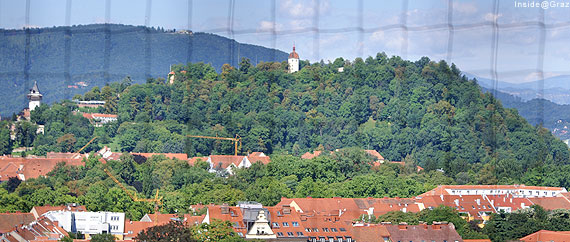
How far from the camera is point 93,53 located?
1665 inches

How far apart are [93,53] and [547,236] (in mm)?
19770

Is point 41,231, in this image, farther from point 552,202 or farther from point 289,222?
point 552,202

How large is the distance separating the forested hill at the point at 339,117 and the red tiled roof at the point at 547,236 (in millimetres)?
20669

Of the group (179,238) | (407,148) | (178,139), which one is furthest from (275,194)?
(407,148)

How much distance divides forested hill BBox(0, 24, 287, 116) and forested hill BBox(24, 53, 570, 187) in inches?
65.3

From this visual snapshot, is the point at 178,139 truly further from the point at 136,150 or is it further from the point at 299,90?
the point at 299,90

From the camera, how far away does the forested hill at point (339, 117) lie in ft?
181

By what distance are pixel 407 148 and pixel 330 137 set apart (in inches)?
163

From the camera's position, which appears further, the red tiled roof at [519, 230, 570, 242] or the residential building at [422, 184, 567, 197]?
→ the residential building at [422, 184, 567, 197]

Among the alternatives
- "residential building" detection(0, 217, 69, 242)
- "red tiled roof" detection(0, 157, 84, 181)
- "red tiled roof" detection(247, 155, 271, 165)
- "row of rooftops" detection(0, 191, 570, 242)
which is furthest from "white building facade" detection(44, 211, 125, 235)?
"red tiled roof" detection(247, 155, 271, 165)

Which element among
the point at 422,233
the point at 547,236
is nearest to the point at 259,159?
the point at 422,233

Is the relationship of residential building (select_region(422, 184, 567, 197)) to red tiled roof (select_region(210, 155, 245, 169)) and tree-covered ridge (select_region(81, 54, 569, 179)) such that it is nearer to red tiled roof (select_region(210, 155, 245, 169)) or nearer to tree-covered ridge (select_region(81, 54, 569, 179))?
tree-covered ridge (select_region(81, 54, 569, 179))

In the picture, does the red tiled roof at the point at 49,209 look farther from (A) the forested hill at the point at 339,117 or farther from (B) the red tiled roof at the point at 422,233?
(A) the forested hill at the point at 339,117

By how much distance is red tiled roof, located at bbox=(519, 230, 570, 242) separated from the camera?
2798 centimetres
